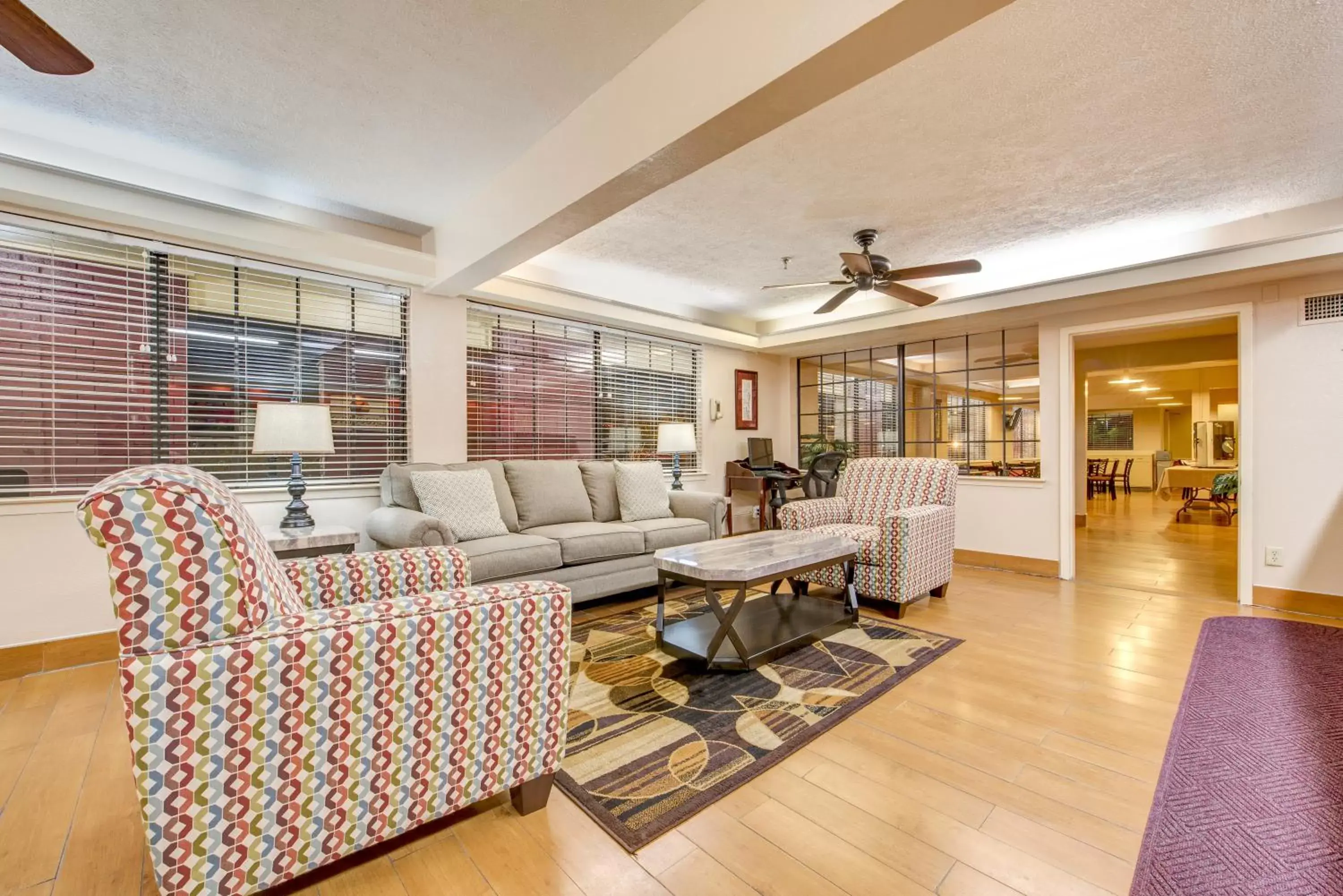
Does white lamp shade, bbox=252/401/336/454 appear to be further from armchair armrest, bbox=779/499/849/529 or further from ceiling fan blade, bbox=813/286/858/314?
ceiling fan blade, bbox=813/286/858/314

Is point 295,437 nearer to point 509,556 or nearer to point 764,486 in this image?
point 509,556

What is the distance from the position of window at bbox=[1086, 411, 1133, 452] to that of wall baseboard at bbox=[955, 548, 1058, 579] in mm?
11308

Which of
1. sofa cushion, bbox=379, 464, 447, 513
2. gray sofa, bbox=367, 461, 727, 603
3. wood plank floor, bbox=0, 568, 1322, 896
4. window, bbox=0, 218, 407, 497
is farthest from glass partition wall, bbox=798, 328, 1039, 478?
window, bbox=0, 218, 407, 497

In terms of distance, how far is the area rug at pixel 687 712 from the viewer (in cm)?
175

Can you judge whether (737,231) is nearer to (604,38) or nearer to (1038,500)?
(604,38)

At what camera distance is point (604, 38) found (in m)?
2.00

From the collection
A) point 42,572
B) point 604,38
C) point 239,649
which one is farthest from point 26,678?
point 604,38

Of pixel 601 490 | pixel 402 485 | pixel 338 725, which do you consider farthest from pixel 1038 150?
pixel 402 485

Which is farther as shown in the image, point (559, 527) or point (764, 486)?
point (764, 486)

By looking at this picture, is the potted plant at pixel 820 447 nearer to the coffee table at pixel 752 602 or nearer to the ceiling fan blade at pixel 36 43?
Result: the coffee table at pixel 752 602

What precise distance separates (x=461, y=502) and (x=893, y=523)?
8.67ft

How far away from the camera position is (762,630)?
2949mm

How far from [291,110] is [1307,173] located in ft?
15.9

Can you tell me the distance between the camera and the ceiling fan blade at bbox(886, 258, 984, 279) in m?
3.19
